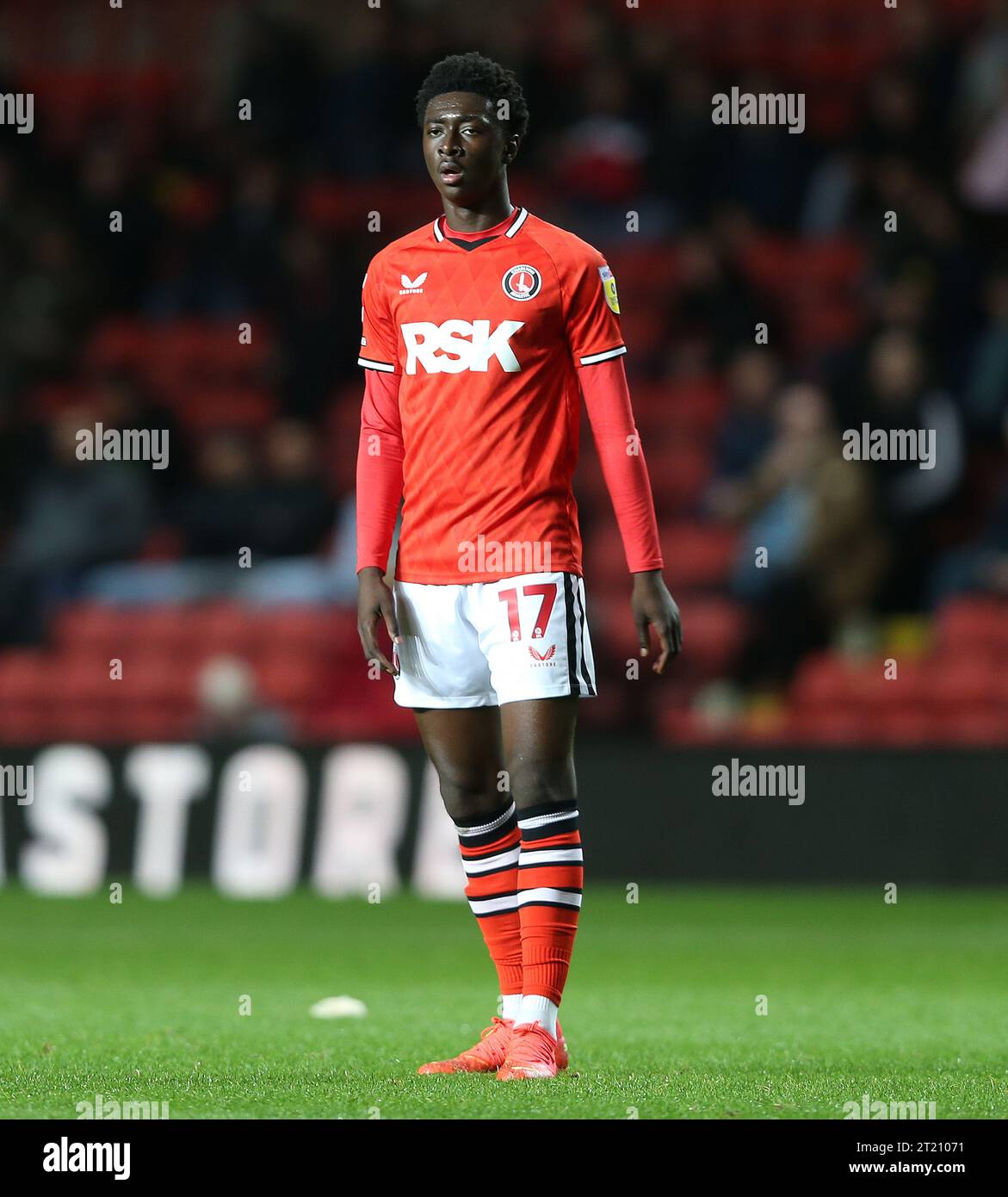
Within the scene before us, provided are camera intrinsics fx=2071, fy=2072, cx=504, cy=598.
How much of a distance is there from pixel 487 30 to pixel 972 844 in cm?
868

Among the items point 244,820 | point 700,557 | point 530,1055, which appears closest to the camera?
point 530,1055

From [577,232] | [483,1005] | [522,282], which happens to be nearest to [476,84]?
[522,282]

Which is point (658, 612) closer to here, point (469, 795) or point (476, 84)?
point (469, 795)

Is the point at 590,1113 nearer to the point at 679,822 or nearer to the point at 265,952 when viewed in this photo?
the point at 265,952

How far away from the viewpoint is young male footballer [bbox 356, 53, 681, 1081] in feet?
15.2

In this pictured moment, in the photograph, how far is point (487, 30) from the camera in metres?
15.8

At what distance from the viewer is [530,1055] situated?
14.7ft

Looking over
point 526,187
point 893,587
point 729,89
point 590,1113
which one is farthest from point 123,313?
point 590,1113

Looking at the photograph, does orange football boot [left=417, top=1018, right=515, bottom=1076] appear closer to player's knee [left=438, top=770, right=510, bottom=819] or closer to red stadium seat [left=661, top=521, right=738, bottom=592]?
player's knee [left=438, top=770, right=510, bottom=819]

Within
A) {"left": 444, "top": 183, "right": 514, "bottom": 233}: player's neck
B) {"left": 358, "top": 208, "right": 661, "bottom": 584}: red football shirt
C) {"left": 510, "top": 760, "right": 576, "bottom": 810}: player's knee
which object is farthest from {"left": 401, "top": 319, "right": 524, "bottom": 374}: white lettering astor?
{"left": 510, "top": 760, "right": 576, "bottom": 810}: player's knee

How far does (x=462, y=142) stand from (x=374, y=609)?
3.55 feet

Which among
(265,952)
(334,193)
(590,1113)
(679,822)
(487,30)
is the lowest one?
(590,1113)

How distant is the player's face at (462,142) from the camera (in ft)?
15.2

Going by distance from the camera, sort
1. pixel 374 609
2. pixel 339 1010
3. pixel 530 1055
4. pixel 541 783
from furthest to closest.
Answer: pixel 339 1010
pixel 374 609
pixel 541 783
pixel 530 1055
